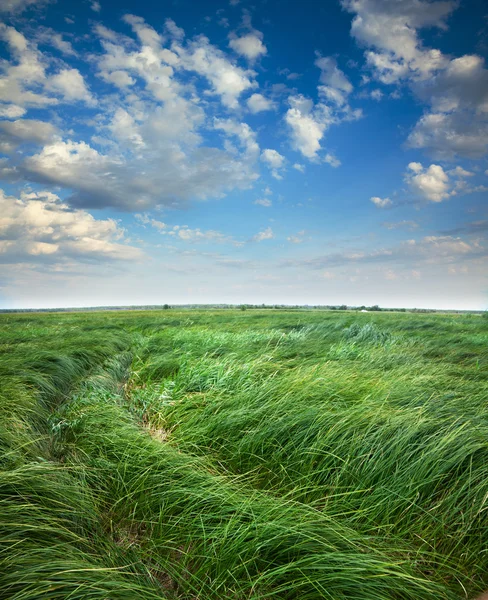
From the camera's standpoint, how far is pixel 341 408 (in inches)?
152

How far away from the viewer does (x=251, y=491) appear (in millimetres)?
2666

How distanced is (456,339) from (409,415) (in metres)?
9.19

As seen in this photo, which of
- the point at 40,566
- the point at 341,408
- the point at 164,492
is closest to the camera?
the point at 40,566

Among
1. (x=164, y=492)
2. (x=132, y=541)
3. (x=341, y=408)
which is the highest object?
(x=341, y=408)

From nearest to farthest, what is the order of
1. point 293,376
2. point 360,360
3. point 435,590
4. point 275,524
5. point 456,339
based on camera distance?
point 435,590
point 275,524
point 293,376
point 360,360
point 456,339

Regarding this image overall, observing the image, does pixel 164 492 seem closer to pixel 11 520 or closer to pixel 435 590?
pixel 11 520

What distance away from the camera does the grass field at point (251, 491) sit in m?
1.85

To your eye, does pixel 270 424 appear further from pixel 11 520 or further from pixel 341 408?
pixel 11 520

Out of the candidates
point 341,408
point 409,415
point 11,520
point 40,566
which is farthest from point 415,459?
point 11,520

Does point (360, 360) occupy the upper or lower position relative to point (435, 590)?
upper

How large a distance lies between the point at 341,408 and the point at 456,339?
9.21m

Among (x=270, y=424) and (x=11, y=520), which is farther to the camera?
(x=270, y=424)

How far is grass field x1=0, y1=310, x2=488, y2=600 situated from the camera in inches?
72.7

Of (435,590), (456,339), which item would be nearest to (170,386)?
(435,590)
